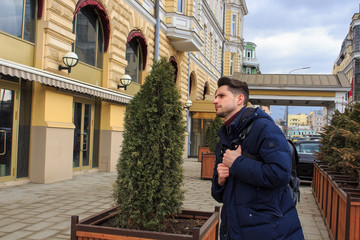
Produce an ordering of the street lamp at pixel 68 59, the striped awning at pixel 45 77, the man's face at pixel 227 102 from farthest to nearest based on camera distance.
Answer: the street lamp at pixel 68 59 < the striped awning at pixel 45 77 < the man's face at pixel 227 102

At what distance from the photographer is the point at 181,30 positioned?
1934 centimetres

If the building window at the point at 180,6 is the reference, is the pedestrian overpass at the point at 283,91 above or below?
below

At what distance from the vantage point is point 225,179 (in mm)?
2418

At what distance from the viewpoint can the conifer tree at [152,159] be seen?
332 centimetres

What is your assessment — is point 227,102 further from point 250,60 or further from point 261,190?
point 250,60

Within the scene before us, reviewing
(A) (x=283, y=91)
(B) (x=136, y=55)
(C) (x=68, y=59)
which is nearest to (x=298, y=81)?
(A) (x=283, y=91)

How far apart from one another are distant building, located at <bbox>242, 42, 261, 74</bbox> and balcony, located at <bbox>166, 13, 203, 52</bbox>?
2200 inches

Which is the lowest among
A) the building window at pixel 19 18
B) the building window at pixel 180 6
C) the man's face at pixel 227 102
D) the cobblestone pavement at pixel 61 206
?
the cobblestone pavement at pixel 61 206

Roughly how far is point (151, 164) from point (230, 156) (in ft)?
3.91

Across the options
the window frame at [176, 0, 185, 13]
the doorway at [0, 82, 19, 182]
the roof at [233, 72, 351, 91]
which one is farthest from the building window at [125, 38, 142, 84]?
the roof at [233, 72, 351, 91]

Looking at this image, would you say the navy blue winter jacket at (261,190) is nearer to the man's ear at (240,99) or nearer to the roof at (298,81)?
the man's ear at (240,99)

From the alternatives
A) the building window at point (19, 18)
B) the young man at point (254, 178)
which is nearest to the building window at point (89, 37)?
the building window at point (19, 18)

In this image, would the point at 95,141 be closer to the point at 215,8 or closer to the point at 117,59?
the point at 117,59

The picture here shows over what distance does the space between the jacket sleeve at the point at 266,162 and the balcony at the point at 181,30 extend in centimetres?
1745
